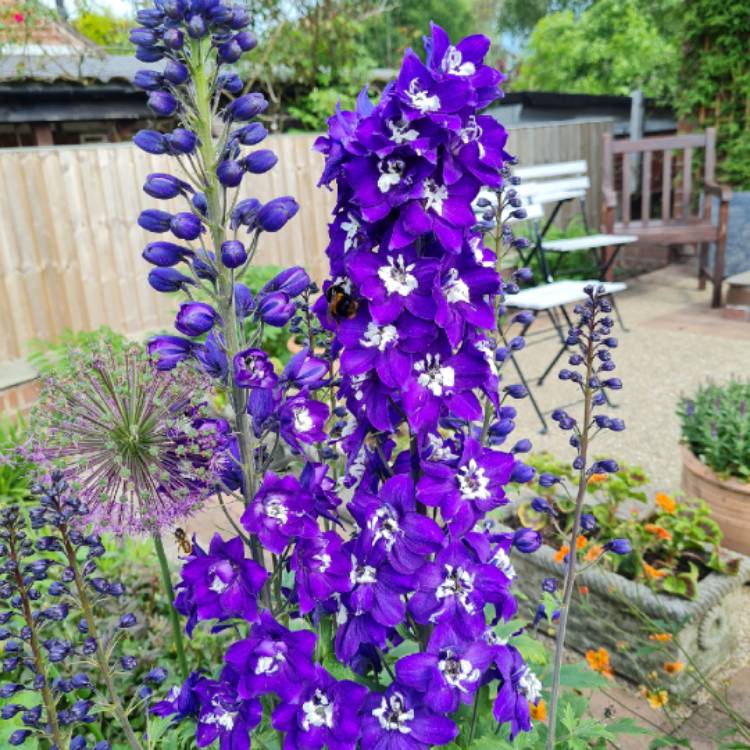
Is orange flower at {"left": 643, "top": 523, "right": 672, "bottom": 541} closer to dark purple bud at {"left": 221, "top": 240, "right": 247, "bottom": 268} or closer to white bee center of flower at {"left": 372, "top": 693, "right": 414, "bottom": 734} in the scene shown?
white bee center of flower at {"left": 372, "top": 693, "right": 414, "bottom": 734}

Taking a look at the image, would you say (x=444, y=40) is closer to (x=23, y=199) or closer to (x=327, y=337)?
(x=327, y=337)

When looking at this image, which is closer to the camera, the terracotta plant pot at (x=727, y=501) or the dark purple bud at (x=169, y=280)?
the dark purple bud at (x=169, y=280)

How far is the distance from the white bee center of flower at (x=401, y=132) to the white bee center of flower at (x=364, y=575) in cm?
67

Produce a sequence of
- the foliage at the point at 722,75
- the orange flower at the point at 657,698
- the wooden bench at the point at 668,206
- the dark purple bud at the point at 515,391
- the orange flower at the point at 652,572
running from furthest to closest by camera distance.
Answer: the foliage at the point at 722,75, the wooden bench at the point at 668,206, the orange flower at the point at 652,572, the orange flower at the point at 657,698, the dark purple bud at the point at 515,391

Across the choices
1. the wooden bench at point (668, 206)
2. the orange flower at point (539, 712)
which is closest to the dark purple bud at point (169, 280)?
the orange flower at point (539, 712)

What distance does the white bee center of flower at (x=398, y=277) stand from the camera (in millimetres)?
1152

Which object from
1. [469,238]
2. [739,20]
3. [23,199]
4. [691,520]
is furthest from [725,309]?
[469,238]

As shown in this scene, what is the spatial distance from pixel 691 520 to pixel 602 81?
25569mm

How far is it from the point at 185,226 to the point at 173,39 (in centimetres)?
27

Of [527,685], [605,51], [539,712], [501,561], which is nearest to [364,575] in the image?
[501,561]

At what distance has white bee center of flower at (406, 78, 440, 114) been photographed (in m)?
1.11

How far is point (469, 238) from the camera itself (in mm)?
1249

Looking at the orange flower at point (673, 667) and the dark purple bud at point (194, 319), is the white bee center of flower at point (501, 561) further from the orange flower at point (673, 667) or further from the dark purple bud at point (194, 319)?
the orange flower at point (673, 667)

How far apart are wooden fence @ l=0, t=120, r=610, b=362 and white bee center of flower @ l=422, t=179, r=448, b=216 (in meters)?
5.50
